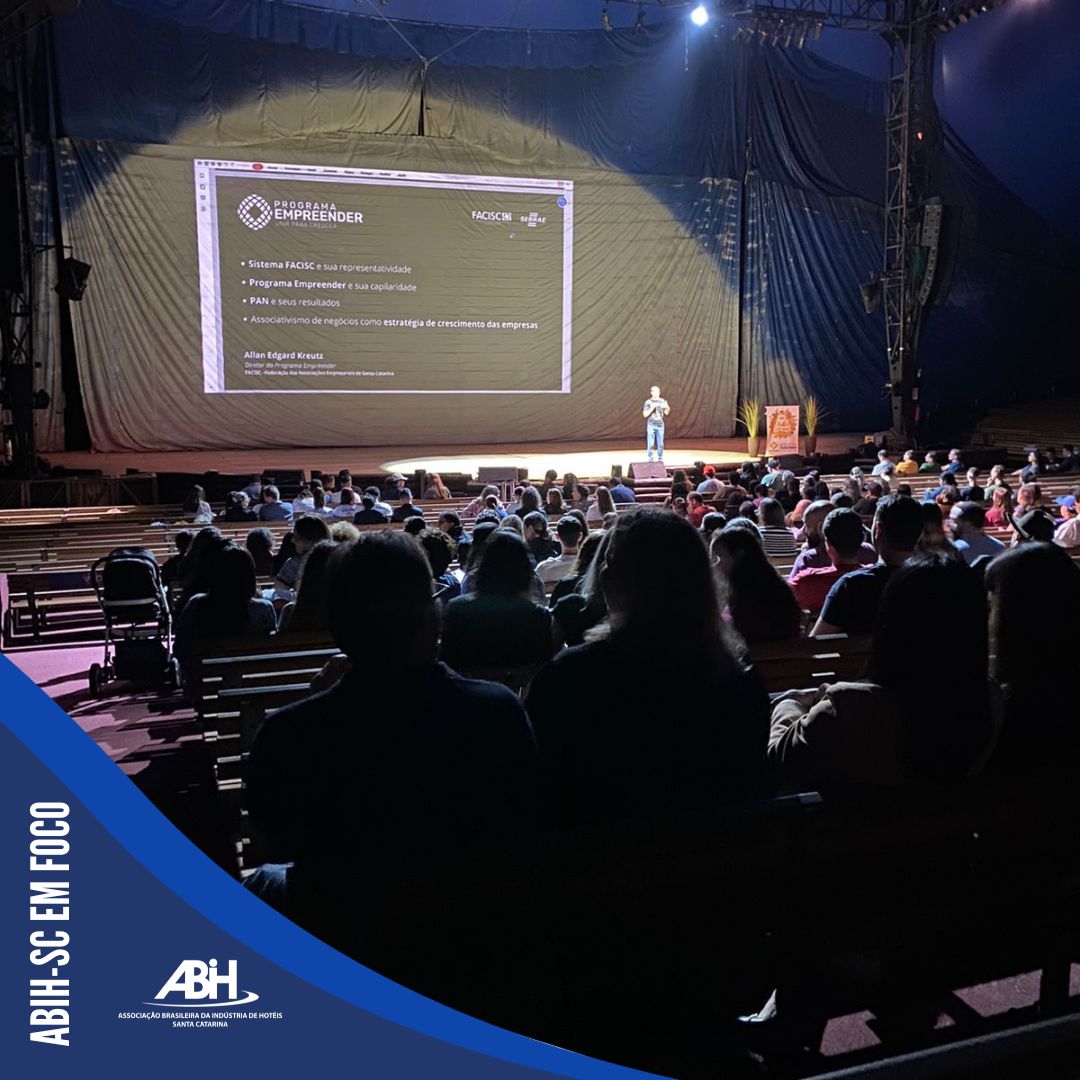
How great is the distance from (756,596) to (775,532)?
123 inches

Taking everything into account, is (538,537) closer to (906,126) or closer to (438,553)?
→ (438,553)

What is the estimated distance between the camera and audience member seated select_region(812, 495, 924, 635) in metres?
3.35

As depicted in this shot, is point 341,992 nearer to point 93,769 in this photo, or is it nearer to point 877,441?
point 93,769

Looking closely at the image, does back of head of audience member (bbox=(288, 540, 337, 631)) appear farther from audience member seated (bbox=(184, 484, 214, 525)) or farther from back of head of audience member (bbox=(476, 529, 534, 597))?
audience member seated (bbox=(184, 484, 214, 525))

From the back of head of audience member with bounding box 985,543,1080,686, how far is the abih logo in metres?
14.7

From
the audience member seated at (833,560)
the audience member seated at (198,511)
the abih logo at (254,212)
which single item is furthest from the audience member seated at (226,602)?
the abih logo at (254,212)

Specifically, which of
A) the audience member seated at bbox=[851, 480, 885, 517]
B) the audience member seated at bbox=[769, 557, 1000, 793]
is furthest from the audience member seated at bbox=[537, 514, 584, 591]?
the audience member seated at bbox=[769, 557, 1000, 793]

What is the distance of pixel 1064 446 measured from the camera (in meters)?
17.3

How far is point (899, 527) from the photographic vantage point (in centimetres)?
344

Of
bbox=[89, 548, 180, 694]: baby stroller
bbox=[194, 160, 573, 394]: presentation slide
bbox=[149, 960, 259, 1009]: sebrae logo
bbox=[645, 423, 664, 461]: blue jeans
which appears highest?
bbox=[194, 160, 573, 394]: presentation slide

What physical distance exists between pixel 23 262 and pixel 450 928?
12915 mm

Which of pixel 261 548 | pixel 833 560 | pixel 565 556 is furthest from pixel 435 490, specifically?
pixel 833 560

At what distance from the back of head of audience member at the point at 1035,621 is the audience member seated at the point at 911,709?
0.19m

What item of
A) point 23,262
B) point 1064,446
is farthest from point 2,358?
point 1064,446
